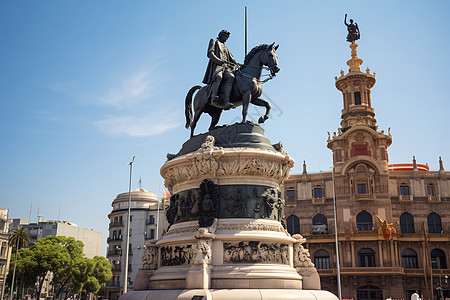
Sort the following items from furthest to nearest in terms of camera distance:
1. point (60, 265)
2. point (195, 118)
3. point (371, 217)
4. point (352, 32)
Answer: point (352, 32)
point (371, 217)
point (60, 265)
point (195, 118)

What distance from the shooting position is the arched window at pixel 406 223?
5756 centimetres

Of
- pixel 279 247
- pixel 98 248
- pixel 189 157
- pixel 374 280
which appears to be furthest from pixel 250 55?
pixel 98 248

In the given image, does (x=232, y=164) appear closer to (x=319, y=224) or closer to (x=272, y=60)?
(x=272, y=60)

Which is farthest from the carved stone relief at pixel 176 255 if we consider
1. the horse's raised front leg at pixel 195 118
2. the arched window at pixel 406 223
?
the arched window at pixel 406 223

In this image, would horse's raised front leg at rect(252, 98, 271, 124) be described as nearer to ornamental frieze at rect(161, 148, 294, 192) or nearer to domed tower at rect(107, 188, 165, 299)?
ornamental frieze at rect(161, 148, 294, 192)

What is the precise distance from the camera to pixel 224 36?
16.5 meters

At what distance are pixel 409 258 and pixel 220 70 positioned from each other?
4907cm

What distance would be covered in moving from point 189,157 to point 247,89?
10.1 feet

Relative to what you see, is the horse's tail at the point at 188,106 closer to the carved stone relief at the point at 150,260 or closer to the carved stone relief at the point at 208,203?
the carved stone relief at the point at 208,203

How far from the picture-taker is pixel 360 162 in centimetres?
5878

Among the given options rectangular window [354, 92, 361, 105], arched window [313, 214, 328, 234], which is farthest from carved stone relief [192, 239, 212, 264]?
rectangular window [354, 92, 361, 105]

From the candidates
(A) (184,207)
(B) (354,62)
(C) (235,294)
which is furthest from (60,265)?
(B) (354,62)

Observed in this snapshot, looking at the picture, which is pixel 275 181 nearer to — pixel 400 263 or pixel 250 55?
pixel 250 55

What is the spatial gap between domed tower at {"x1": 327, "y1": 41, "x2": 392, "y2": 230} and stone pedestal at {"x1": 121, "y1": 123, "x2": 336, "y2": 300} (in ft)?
150
